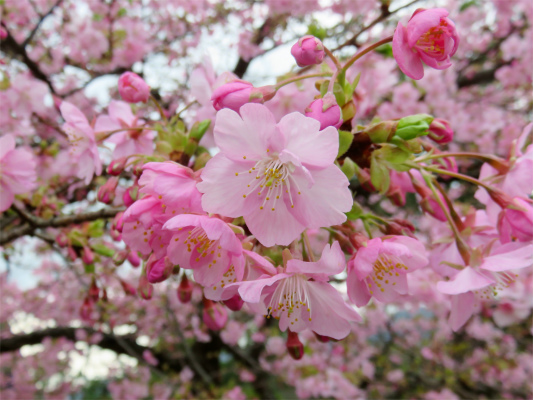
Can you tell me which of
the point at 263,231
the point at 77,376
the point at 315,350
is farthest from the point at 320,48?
the point at 77,376

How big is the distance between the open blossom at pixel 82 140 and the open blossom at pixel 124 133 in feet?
0.20

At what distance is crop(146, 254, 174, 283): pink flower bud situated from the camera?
2.44ft

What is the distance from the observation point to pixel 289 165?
67 centimetres

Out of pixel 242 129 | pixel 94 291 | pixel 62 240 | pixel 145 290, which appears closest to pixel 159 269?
pixel 145 290

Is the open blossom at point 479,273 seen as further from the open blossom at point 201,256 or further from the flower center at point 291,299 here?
the open blossom at point 201,256

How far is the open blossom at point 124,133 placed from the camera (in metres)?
1.10

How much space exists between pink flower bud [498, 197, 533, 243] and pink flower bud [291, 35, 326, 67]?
1.77 feet

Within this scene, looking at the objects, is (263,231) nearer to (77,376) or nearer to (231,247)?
(231,247)

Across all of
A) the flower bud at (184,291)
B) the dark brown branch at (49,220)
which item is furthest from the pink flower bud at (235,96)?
the dark brown branch at (49,220)

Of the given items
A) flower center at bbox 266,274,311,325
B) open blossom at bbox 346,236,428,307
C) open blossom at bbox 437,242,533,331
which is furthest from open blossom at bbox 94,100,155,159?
open blossom at bbox 437,242,533,331

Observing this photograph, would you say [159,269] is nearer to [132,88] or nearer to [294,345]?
[294,345]

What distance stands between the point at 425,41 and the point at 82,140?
929 millimetres

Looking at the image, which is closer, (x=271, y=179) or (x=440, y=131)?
(x=271, y=179)

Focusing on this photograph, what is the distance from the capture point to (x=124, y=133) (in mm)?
1103
